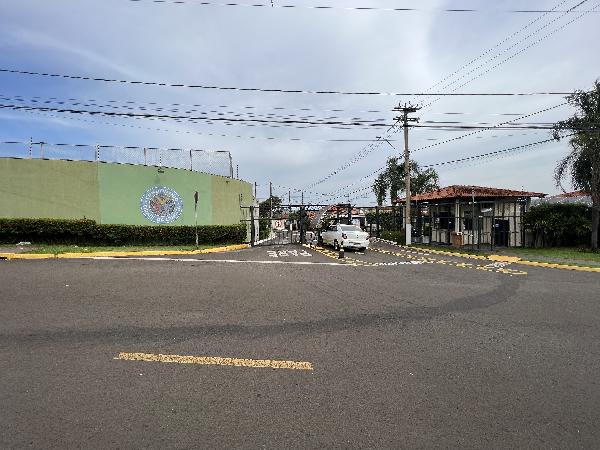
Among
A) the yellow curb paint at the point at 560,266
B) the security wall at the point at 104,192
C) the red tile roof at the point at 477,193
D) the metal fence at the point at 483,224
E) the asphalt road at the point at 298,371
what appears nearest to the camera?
the asphalt road at the point at 298,371

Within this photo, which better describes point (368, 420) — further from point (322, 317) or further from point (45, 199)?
point (45, 199)

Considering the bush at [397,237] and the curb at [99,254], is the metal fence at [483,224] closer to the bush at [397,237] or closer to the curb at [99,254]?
the bush at [397,237]

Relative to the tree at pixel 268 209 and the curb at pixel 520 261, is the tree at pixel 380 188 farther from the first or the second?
the curb at pixel 520 261

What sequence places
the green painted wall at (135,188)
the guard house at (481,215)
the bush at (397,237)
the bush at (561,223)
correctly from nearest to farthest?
the green painted wall at (135,188)
the bush at (561,223)
the guard house at (481,215)
the bush at (397,237)

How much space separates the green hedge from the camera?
1920 cm

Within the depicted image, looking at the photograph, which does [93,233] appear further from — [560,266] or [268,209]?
[560,266]

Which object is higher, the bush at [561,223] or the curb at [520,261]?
the bush at [561,223]

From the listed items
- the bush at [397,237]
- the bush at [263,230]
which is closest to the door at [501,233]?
the bush at [397,237]

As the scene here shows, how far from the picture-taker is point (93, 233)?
20.2 meters

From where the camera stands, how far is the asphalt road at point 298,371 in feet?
9.39

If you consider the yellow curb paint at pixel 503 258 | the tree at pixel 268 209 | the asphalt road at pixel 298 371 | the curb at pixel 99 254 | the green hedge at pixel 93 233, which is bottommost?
the yellow curb paint at pixel 503 258

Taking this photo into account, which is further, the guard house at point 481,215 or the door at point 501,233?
the door at point 501,233

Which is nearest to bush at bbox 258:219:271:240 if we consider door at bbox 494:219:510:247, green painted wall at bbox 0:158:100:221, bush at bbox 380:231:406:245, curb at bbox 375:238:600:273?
bush at bbox 380:231:406:245

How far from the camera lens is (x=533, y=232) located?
23922mm
